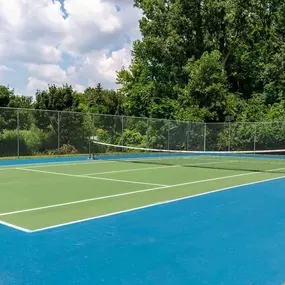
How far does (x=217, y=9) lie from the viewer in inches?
1137

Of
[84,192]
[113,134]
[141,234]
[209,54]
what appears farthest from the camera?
[209,54]

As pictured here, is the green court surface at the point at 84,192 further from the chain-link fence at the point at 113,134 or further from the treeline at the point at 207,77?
the treeline at the point at 207,77

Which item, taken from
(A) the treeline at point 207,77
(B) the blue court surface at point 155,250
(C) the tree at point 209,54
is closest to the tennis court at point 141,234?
(B) the blue court surface at point 155,250

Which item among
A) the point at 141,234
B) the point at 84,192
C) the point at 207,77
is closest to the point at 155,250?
the point at 141,234

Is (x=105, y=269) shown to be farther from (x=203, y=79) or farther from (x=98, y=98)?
(x=98, y=98)

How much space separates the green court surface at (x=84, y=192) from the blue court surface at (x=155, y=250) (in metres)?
0.55

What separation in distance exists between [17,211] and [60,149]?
41.9ft

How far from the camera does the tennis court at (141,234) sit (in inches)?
145

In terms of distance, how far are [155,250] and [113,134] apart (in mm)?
17746

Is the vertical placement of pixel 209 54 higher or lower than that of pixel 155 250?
higher

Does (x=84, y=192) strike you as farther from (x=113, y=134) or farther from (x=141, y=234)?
(x=113, y=134)

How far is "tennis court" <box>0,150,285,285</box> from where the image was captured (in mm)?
3684

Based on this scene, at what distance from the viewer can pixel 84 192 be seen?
335 inches

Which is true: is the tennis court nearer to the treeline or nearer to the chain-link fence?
the chain-link fence
